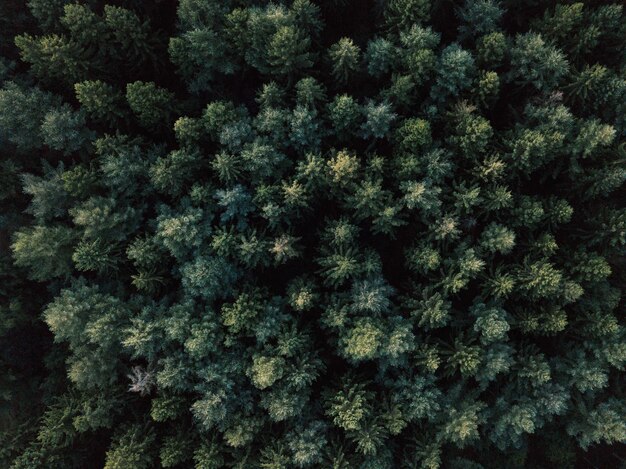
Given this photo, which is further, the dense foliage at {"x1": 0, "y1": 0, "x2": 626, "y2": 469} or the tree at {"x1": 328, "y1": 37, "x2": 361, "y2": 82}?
the dense foliage at {"x1": 0, "y1": 0, "x2": 626, "y2": 469}

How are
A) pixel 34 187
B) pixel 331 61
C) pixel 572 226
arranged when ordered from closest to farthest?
1. pixel 34 187
2. pixel 331 61
3. pixel 572 226

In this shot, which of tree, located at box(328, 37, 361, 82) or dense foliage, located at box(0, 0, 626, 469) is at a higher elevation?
tree, located at box(328, 37, 361, 82)

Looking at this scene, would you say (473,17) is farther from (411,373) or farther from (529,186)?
(411,373)

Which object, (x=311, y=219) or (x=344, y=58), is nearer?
(x=344, y=58)

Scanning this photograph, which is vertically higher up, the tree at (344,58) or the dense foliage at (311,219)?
the tree at (344,58)

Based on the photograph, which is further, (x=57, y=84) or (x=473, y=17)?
(x=57, y=84)

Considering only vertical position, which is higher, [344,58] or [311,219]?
[344,58]

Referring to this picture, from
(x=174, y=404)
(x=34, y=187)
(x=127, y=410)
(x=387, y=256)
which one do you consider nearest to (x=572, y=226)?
(x=387, y=256)

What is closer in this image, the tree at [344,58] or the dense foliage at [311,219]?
the tree at [344,58]
